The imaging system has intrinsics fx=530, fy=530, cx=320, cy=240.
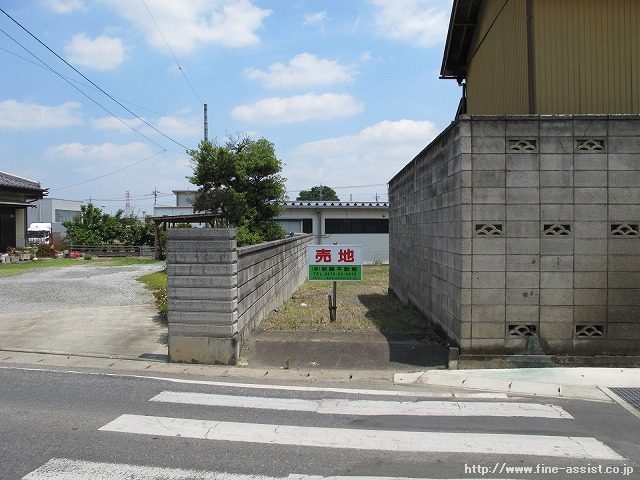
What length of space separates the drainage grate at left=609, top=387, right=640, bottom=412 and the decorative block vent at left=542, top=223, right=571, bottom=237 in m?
2.07

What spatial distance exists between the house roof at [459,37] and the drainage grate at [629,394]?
Answer: 9.56m

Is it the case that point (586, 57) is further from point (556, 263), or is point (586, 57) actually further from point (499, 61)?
point (556, 263)

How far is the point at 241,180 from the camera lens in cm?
1967

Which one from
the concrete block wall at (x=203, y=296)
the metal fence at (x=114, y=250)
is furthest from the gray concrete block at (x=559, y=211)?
the metal fence at (x=114, y=250)

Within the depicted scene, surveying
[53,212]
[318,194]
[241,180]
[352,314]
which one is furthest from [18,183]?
[318,194]

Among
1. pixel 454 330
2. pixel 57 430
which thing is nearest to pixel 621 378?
pixel 454 330

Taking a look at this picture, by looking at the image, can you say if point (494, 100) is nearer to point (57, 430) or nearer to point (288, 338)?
point (288, 338)

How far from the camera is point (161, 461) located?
14.1 ft

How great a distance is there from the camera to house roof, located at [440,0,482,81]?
1265cm

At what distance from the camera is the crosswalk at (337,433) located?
13.6 feet

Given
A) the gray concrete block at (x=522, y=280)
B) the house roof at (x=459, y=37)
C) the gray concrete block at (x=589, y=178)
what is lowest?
the gray concrete block at (x=522, y=280)

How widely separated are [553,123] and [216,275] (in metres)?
5.23

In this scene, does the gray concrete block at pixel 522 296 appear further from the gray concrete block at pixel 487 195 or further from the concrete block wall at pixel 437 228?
the gray concrete block at pixel 487 195

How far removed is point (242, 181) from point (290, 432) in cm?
1542
